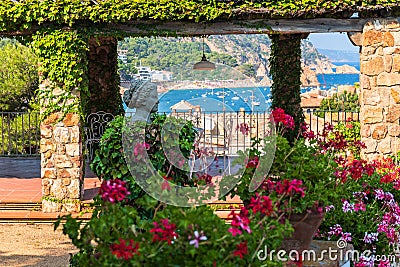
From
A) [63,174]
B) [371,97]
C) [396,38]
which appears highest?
[396,38]

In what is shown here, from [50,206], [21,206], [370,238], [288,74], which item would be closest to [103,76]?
[288,74]

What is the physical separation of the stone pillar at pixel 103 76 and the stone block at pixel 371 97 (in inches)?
225

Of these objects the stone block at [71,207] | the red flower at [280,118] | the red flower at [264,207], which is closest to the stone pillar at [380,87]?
the stone block at [71,207]

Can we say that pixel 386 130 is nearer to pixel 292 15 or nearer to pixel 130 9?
pixel 292 15

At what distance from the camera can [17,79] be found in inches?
721

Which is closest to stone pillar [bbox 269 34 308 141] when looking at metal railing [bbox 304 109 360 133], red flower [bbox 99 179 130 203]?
metal railing [bbox 304 109 360 133]

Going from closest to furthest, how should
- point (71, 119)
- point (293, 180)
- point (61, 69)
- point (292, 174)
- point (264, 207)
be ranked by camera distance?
point (264, 207) → point (293, 180) → point (292, 174) → point (61, 69) → point (71, 119)

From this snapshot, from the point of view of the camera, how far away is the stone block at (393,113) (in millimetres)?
9414

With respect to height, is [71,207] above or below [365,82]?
below

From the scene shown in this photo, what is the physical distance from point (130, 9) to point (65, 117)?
5.93 feet

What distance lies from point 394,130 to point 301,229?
20.4ft

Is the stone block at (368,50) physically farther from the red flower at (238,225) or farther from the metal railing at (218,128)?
the red flower at (238,225)

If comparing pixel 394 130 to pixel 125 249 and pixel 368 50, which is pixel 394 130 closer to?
pixel 368 50

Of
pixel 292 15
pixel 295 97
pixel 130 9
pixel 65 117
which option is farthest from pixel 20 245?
pixel 295 97
